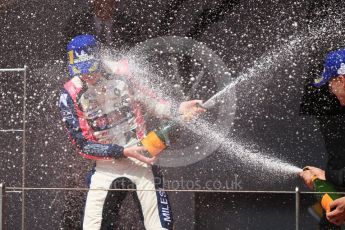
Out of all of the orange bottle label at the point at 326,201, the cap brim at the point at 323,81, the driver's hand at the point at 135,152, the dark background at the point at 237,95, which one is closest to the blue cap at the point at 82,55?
the dark background at the point at 237,95

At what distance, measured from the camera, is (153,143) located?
2902mm

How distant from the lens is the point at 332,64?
2.82 metres

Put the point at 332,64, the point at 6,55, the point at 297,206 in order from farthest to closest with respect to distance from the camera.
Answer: the point at 6,55 → the point at 332,64 → the point at 297,206

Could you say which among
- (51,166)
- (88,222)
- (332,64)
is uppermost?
(332,64)

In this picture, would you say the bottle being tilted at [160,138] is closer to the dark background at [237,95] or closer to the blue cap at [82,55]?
the dark background at [237,95]

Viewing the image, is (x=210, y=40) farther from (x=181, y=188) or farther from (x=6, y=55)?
(x=6, y=55)

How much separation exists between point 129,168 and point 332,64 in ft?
2.39

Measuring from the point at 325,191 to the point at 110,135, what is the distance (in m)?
0.71

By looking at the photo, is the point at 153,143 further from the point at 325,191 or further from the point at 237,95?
the point at 325,191

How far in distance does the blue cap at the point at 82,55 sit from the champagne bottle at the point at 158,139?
29cm

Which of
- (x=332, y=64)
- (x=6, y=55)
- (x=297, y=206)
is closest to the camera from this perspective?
(x=297, y=206)

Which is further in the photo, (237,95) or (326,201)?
(237,95)

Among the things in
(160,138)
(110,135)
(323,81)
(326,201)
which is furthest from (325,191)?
(110,135)

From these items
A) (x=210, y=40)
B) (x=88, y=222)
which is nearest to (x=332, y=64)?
(x=210, y=40)
